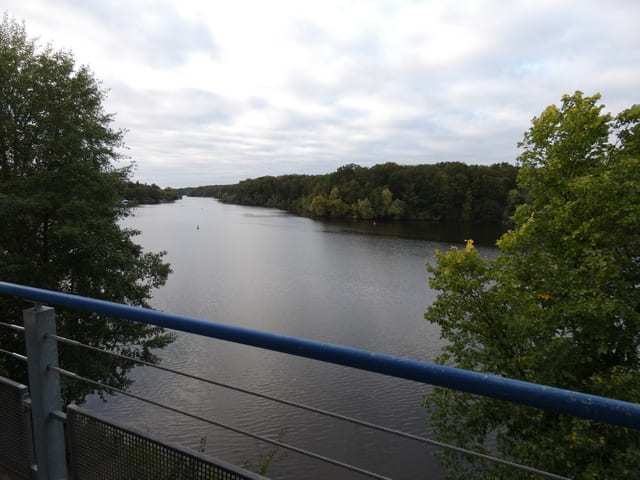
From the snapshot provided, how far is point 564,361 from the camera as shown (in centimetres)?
857

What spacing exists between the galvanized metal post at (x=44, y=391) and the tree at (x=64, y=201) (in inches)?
412

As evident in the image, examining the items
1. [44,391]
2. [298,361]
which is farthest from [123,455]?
[298,361]

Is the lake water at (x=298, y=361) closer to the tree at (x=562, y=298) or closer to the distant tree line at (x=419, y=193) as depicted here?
the tree at (x=562, y=298)

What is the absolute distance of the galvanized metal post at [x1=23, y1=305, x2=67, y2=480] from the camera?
152 centimetres

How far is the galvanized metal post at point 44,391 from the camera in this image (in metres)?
1.52

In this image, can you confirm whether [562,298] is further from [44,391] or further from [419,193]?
[419,193]

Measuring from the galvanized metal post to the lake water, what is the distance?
9522mm

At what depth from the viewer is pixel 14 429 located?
1711mm

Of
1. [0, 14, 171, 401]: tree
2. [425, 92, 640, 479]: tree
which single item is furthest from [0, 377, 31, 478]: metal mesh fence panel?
[0, 14, 171, 401]: tree

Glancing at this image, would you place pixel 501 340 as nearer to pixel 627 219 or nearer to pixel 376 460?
pixel 627 219

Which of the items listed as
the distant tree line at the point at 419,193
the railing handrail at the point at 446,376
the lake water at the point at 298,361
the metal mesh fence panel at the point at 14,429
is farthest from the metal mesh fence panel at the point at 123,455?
the distant tree line at the point at 419,193

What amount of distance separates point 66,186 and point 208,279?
19350 millimetres

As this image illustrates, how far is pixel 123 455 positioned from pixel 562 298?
31.2 ft

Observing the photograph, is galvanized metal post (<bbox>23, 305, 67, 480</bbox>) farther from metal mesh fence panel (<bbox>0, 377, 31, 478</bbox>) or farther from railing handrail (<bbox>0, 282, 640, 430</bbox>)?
railing handrail (<bbox>0, 282, 640, 430</bbox>)
